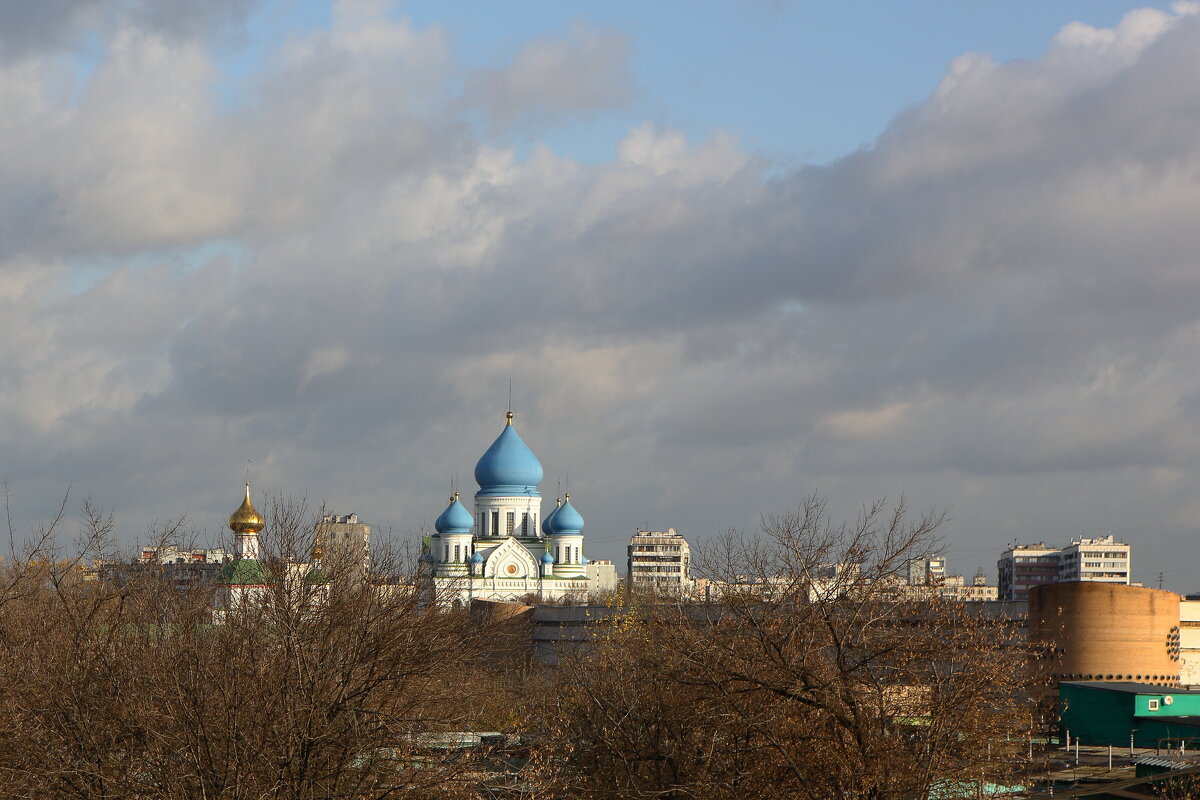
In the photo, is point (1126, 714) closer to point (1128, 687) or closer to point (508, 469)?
point (1128, 687)

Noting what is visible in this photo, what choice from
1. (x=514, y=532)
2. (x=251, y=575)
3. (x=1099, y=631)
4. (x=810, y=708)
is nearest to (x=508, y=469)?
(x=514, y=532)

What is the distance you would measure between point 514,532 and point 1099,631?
104ft

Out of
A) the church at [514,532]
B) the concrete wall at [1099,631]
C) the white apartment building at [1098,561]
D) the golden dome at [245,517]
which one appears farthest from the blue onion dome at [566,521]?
the white apartment building at [1098,561]

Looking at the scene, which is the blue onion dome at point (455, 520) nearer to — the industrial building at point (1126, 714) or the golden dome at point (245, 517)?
the golden dome at point (245, 517)

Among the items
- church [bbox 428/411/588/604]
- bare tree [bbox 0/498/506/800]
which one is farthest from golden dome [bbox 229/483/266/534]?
bare tree [bbox 0/498/506/800]

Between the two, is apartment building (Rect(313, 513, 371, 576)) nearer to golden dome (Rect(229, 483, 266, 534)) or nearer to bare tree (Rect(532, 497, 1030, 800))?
bare tree (Rect(532, 497, 1030, 800))

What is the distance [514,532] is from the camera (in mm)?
62594

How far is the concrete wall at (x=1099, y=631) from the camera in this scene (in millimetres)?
34344

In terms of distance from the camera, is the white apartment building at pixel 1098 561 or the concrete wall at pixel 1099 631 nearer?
the concrete wall at pixel 1099 631

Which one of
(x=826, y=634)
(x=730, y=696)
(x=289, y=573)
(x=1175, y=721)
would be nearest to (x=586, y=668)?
(x=289, y=573)

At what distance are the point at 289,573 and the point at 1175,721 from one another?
64.0 feet

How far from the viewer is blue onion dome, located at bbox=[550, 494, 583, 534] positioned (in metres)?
62.8

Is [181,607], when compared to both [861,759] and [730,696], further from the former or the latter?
[861,759]

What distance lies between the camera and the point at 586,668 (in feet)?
72.5
